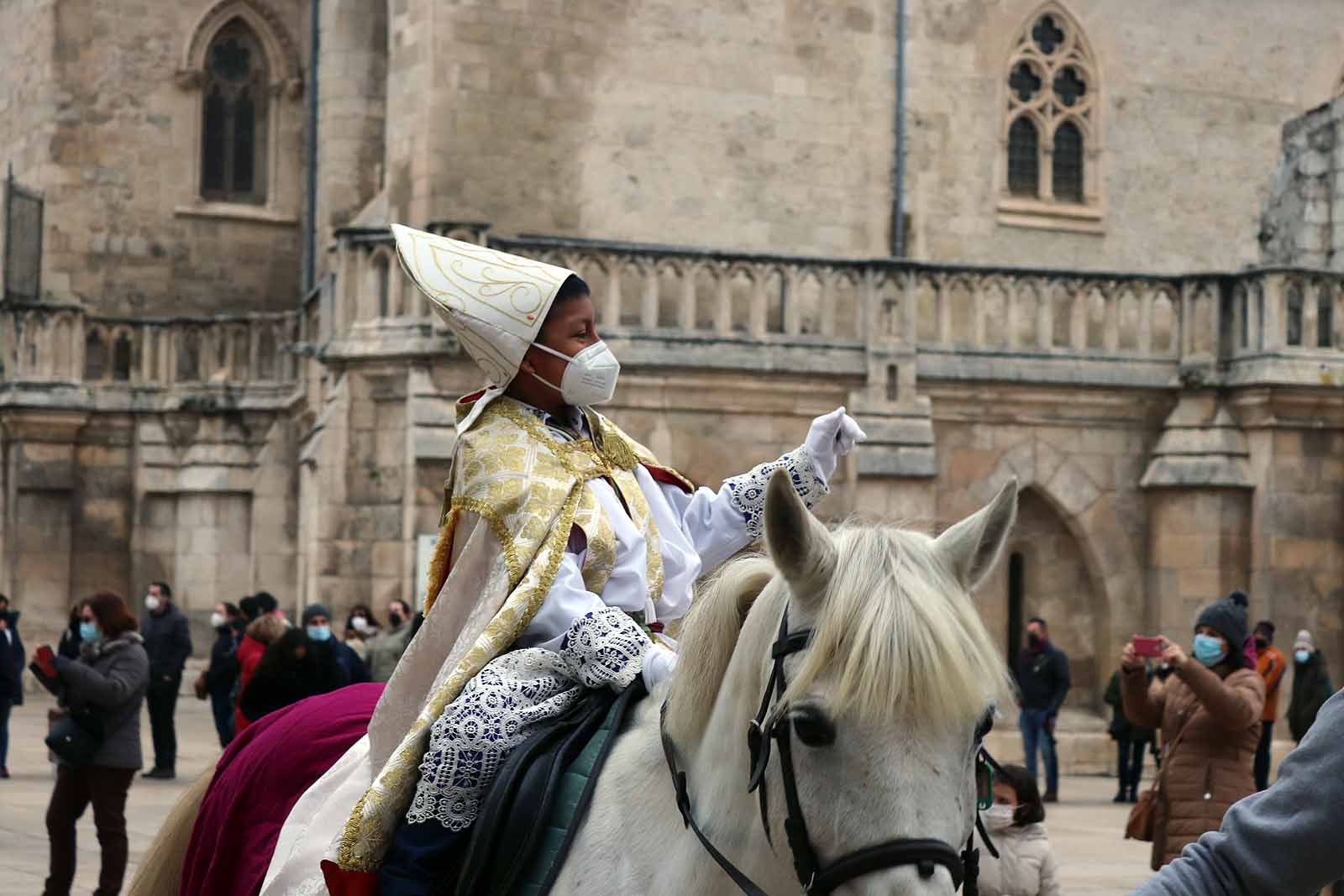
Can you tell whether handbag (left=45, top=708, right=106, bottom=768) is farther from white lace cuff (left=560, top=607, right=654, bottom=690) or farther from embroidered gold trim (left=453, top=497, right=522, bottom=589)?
white lace cuff (left=560, top=607, right=654, bottom=690)

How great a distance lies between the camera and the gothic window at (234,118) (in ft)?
95.8

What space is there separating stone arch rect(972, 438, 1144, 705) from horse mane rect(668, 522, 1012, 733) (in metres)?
16.2

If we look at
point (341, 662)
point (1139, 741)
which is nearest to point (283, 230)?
point (1139, 741)

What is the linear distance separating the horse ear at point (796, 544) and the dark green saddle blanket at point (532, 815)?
0.85 m

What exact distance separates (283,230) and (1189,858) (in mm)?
27540

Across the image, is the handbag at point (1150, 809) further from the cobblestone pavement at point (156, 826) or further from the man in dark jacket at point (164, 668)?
the man in dark jacket at point (164, 668)

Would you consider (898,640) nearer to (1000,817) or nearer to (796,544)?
(796,544)

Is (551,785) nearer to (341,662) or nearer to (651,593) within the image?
(651,593)

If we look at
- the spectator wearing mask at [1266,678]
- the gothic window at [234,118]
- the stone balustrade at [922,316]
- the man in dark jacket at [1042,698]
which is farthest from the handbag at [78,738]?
the gothic window at [234,118]

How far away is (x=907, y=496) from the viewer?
18953 millimetres

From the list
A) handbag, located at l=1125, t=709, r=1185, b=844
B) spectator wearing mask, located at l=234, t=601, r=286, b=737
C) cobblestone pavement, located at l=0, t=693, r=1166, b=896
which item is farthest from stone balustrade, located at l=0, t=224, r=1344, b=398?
handbag, located at l=1125, t=709, r=1185, b=844

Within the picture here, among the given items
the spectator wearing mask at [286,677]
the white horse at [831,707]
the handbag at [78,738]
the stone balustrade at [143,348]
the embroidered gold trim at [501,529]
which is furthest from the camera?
the stone balustrade at [143,348]

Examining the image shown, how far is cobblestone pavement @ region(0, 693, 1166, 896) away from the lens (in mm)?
11469

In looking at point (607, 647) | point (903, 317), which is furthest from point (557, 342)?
point (903, 317)
